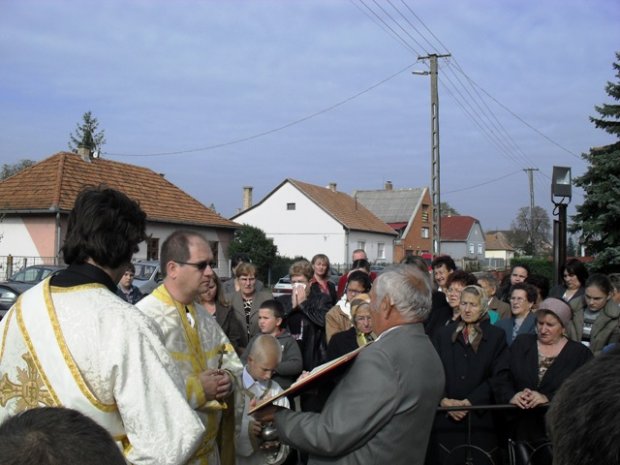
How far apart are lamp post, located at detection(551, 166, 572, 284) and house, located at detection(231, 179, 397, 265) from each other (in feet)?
119

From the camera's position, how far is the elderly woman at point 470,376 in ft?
17.1

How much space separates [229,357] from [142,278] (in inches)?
609

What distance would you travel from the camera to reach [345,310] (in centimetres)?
670

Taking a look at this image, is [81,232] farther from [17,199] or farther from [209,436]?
[17,199]

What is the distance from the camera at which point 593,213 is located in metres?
18.5

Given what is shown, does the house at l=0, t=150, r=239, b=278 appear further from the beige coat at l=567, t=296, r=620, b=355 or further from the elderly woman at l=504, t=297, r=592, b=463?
the elderly woman at l=504, t=297, r=592, b=463

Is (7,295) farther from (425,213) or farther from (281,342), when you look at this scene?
(425,213)

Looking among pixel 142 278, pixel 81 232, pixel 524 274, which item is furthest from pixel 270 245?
pixel 81 232

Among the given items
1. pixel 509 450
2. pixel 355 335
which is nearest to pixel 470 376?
pixel 509 450

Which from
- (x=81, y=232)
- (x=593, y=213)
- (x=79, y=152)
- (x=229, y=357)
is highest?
(x=79, y=152)

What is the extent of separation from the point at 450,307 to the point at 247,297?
7.05 feet

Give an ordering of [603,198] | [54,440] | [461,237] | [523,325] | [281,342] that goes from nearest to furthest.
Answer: [54,440]
[281,342]
[523,325]
[603,198]
[461,237]

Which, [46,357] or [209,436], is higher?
[46,357]

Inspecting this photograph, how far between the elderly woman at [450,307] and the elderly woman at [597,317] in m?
1.17
